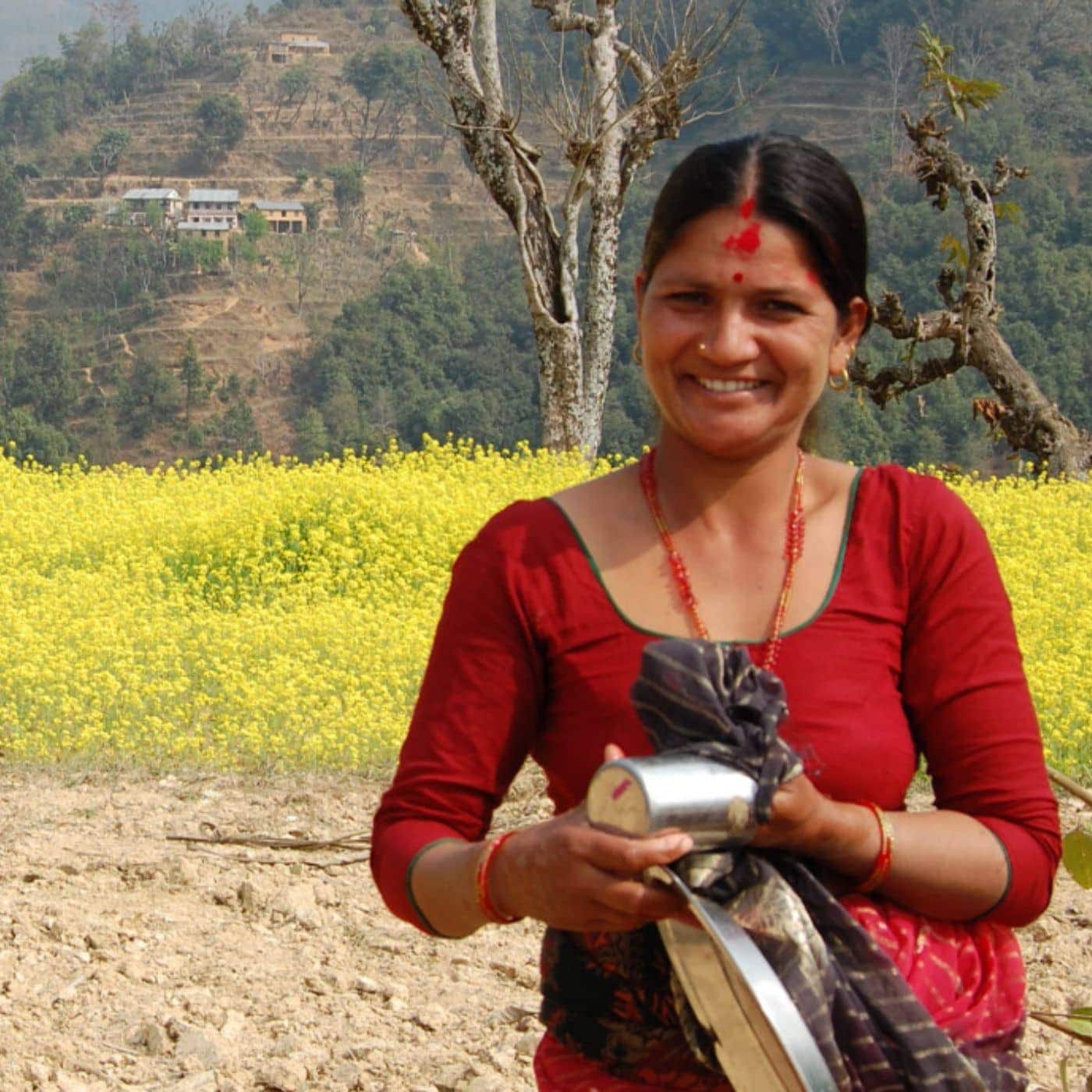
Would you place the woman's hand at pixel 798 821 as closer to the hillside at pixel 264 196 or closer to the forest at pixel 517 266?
the forest at pixel 517 266

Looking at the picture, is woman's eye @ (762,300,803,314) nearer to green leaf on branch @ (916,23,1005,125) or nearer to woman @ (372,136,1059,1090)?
woman @ (372,136,1059,1090)

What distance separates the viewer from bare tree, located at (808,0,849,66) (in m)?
52.9

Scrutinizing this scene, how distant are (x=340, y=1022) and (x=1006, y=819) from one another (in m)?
2.07

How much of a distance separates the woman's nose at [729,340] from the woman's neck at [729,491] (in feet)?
0.33

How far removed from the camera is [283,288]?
52.4 metres

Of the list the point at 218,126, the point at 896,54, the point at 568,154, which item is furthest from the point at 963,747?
the point at 218,126

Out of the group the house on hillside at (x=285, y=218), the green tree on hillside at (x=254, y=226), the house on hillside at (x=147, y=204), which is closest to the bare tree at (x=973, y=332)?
the green tree on hillside at (x=254, y=226)

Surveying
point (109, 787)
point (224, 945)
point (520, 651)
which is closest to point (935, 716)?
point (520, 651)

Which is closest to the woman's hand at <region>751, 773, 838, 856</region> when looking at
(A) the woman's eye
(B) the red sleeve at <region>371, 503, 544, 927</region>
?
(B) the red sleeve at <region>371, 503, 544, 927</region>

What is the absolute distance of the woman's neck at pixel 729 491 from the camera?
1.48 meters

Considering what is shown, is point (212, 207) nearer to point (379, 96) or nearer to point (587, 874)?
point (379, 96)

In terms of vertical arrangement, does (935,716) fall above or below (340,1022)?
above

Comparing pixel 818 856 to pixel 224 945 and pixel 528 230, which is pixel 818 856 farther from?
pixel 528 230

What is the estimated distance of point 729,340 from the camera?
1400 mm
